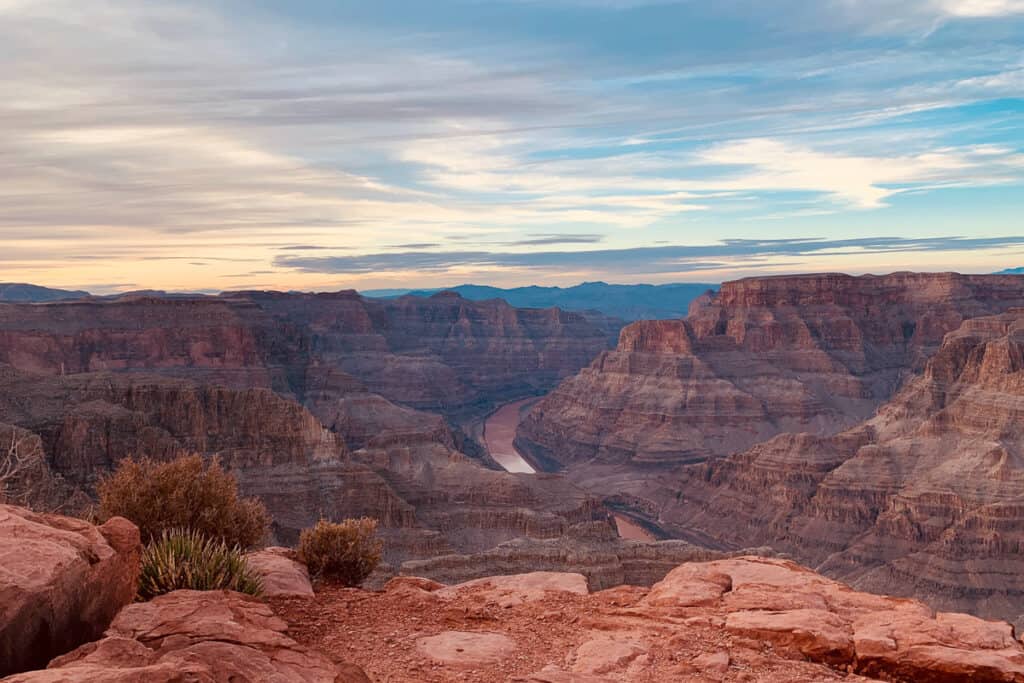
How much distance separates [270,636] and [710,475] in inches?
3468

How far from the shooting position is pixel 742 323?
13575 centimetres

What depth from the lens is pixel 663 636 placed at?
1291 centimetres

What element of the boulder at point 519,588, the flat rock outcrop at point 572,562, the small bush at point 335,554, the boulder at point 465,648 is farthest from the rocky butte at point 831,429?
the boulder at point 465,648

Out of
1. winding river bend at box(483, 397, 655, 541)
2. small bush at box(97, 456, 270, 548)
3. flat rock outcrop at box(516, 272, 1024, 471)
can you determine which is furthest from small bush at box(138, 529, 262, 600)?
flat rock outcrop at box(516, 272, 1024, 471)

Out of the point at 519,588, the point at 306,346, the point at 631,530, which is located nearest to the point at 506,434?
the point at 306,346

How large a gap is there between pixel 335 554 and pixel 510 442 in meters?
126

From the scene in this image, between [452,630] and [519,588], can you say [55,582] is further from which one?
[519,588]

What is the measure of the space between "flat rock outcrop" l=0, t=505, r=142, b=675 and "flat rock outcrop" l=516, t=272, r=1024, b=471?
96.2 meters

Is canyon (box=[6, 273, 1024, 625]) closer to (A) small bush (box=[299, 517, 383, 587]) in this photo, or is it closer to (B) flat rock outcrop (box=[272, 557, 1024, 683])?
(A) small bush (box=[299, 517, 383, 587])

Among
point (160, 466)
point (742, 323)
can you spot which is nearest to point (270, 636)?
point (160, 466)

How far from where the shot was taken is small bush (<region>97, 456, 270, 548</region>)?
16.6 m

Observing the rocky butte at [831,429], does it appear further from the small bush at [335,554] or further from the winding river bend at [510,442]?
the small bush at [335,554]

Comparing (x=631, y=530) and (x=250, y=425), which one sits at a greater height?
(x=250, y=425)

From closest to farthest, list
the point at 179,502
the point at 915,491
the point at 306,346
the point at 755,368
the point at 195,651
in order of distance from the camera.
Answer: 1. the point at 195,651
2. the point at 179,502
3. the point at 915,491
4. the point at 306,346
5. the point at 755,368
